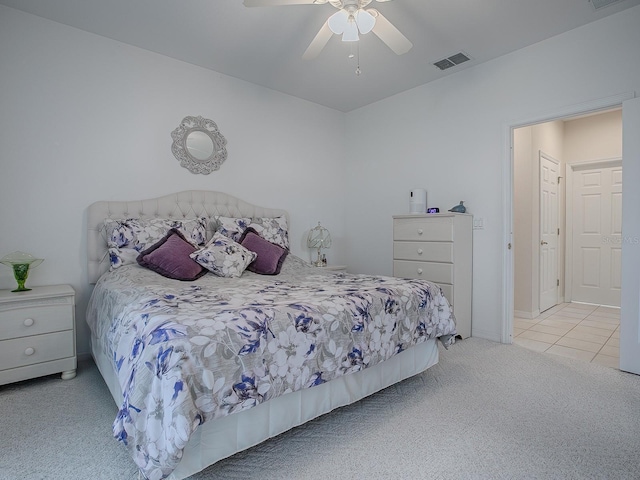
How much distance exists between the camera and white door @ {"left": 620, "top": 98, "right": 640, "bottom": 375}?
8.23 ft

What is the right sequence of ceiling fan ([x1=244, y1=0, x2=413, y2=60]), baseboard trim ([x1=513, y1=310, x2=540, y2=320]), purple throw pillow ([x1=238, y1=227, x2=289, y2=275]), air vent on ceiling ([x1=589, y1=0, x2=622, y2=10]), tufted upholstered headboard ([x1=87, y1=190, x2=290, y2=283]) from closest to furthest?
1. ceiling fan ([x1=244, y1=0, x2=413, y2=60])
2. air vent on ceiling ([x1=589, y1=0, x2=622, y2=10])
3. tufted upholstered headboard ([x1=87, y1=190, x2=290, y2=283])
4. purple throw pillow ([x1=238, y1=227, x2=289, y2=275])
5. baseboard trim ([x1=513, y1=310, x2=540, y2=320])

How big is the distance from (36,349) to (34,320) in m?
0.20

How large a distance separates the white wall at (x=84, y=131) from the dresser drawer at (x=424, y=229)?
64.1 inches

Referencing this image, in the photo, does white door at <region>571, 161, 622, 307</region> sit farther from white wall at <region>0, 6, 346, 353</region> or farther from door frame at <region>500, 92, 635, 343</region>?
white wall at <region>0, 6, 346, 353</region>

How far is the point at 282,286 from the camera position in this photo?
7.72 ft

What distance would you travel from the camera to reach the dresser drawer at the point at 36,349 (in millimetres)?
2262

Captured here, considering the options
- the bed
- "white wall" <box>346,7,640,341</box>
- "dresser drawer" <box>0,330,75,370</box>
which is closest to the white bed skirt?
the bed

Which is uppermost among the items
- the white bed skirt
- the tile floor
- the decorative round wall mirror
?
the decorative round wall mirror

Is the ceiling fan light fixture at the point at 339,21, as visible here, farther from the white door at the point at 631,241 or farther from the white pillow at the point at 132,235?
the white door at the point at 631,241

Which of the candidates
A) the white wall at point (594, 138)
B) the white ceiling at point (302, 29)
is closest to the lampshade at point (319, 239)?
the white ceiling at point (302, 29)

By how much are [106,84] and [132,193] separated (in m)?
0.94

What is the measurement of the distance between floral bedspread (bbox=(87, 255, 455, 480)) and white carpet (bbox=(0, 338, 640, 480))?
346 mm

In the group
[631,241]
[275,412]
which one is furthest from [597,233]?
[275,412]

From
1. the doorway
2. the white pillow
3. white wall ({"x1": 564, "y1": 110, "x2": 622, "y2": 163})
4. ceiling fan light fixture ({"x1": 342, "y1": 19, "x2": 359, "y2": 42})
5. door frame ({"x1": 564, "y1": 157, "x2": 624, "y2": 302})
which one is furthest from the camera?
door frame ({"x1": 564, "y1": 157, "x2": 624, "y2": 302})
